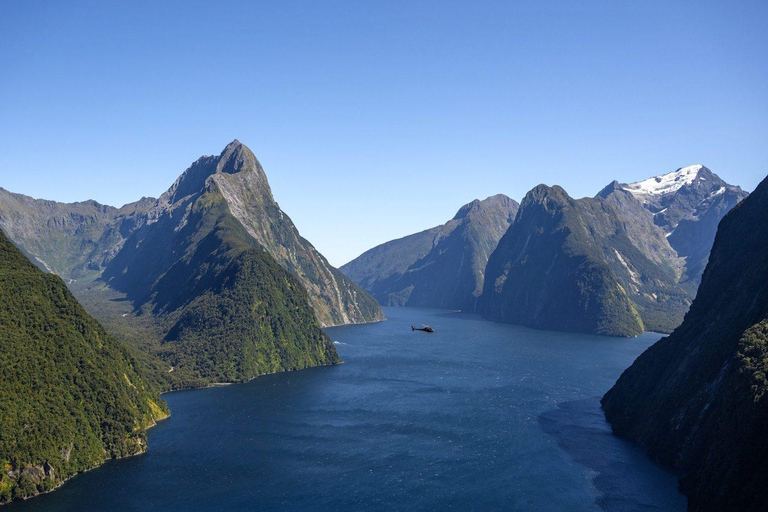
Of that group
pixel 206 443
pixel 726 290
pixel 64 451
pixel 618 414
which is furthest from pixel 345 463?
pixel 726 290

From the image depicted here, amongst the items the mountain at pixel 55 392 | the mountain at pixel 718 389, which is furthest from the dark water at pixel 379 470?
the mountain at pixel 718 389

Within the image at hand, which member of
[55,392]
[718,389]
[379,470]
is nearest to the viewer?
[718,389]

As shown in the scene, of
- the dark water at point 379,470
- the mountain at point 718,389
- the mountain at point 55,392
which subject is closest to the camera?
the mountain at point 718,389

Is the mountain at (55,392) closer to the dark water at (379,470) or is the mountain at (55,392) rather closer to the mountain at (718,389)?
the dark water at (379,470)

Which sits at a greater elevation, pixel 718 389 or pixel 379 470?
pixel 718 389

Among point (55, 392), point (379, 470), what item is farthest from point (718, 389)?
point (55, 392)

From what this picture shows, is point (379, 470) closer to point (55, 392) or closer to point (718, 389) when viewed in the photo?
point (718, 389)
